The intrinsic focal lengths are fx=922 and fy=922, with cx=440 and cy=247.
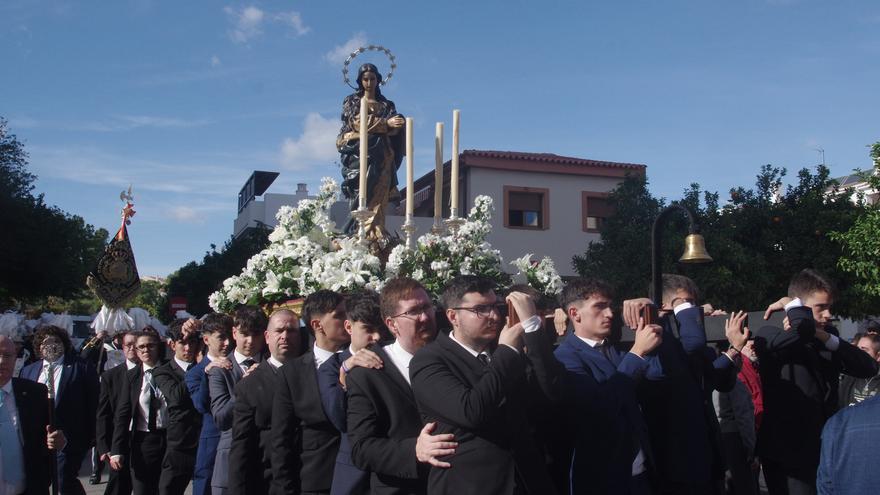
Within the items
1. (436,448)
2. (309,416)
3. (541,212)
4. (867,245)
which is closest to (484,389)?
(436,448)

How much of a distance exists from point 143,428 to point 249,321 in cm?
215

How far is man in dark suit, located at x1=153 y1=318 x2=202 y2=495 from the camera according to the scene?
6859 millimetres

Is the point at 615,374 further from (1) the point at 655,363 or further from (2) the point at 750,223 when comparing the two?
(2) the point at 750,223

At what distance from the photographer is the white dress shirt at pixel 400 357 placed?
3.85 meters

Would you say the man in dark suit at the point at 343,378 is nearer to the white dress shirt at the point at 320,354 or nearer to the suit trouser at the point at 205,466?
the white dress shirt at the point at 320,354

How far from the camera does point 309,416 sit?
15.2ft

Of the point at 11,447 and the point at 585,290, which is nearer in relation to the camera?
the point at 585,290

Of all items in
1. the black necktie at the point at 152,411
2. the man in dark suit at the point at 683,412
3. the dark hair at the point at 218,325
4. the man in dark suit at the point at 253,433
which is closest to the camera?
the man in dark suit at the point at 683,412

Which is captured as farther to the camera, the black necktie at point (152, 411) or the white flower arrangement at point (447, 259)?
the black necktie at point (152, 411)

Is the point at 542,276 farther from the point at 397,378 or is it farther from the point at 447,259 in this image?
the point at 397,378

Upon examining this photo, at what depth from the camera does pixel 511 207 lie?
3173 centimetres

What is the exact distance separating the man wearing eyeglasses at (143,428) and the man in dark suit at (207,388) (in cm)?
95

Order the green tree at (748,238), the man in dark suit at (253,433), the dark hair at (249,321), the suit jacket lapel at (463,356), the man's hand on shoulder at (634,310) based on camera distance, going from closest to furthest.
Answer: the suit jacket lapel at (463,356)
the man's hand on shoulder at (634,310)
the man in dark suit at (253,433)
the dark hair at (249,321)
the green tree at (748,238)

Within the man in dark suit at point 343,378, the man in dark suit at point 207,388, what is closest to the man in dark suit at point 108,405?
the man in dark suit at point 207,388
